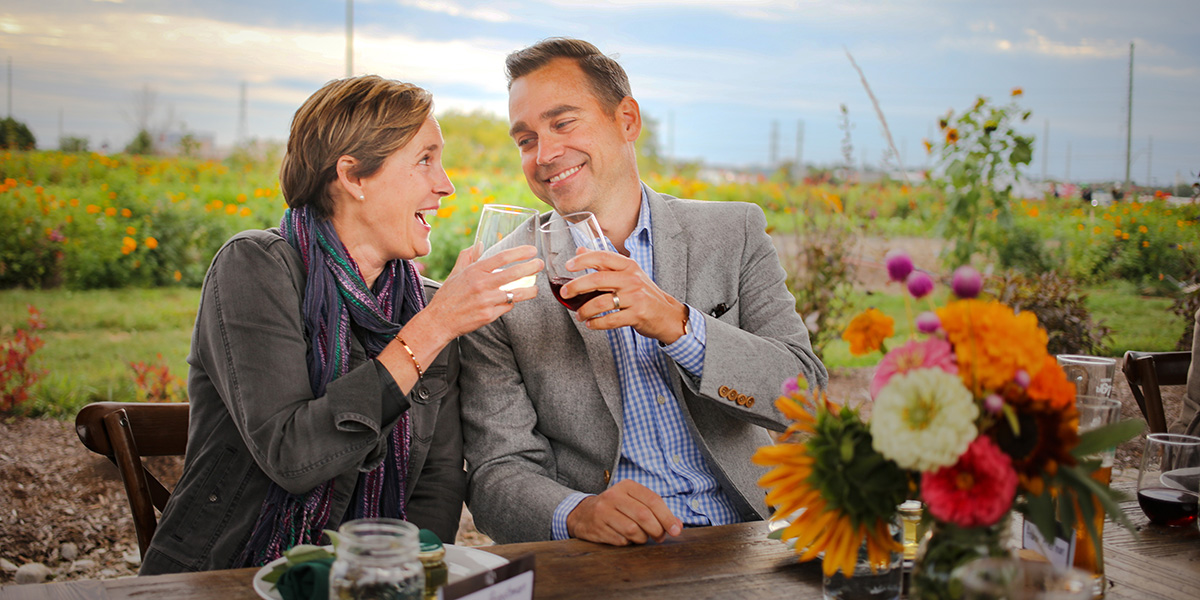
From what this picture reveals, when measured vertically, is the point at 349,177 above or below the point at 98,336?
above

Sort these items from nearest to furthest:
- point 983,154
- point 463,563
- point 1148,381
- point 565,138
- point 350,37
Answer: point 463,563
point 565,138
point 1148,381
point 983,154
point 350,37

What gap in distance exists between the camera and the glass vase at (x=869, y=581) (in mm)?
1071

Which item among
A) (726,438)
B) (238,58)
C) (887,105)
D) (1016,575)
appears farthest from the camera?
(887,105)

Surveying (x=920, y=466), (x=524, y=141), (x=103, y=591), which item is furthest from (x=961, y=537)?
(x=524, y=141)

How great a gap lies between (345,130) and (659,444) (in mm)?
978

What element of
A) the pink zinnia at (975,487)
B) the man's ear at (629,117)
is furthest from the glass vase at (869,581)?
the man's ear at (629,117)

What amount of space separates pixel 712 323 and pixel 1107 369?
712mm

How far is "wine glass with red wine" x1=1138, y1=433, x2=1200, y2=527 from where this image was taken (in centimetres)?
149

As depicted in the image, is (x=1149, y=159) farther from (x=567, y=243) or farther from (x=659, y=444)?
(x=567, y=243)

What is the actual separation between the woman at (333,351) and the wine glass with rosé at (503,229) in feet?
0.06

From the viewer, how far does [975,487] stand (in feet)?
2.78

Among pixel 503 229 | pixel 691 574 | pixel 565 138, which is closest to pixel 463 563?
pixel 691 574

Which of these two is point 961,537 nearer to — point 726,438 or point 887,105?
point 726,438

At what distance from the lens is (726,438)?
1.99 metres
